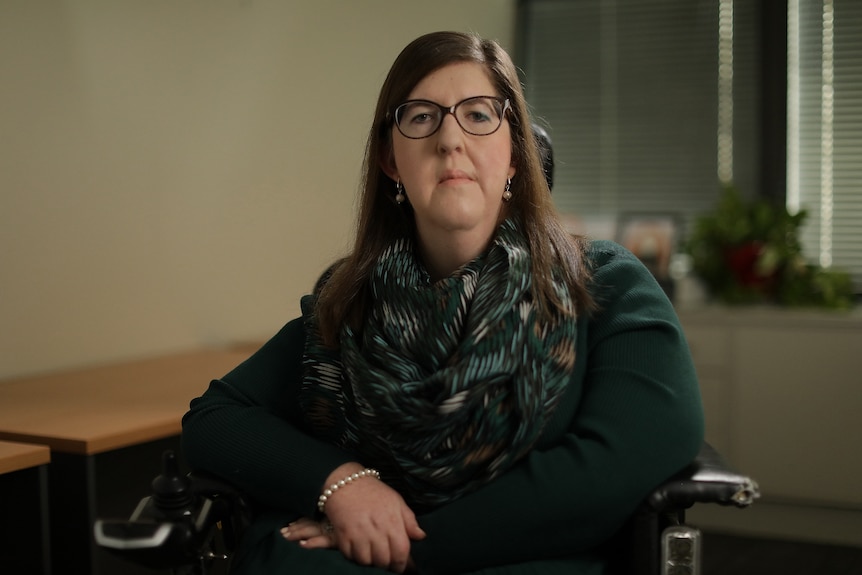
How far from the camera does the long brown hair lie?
1607 mm

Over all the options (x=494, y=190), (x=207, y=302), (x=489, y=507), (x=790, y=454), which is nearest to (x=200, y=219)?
(x=207, y=302)

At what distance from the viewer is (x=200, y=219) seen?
9.93ft

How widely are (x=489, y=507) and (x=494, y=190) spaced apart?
0.51 m

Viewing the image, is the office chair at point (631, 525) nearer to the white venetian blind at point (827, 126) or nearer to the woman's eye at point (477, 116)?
the woman's eye at point (477, 116)

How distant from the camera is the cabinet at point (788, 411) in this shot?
3543 mm

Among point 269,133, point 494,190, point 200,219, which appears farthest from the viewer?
point 269,133

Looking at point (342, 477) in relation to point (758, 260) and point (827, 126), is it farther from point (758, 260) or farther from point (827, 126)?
point (827, 126)

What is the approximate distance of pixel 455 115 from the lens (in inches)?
62.7

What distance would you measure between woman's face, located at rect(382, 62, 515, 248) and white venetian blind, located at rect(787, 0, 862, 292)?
8.79 feet

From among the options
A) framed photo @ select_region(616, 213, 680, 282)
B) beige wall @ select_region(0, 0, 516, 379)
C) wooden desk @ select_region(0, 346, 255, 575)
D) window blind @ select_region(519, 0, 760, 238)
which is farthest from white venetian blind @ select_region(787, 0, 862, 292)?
wooden desk @ select_region(0, 346, 255, 575)

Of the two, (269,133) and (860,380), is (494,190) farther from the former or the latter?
(860,380)

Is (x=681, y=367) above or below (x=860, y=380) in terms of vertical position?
above

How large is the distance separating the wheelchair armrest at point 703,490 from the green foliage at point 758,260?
249cm

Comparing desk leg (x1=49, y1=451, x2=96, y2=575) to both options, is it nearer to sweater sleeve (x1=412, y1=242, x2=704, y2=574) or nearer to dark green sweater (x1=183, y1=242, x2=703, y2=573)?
dark green sweater (x1=183, y1=242, x2=703, y2=573)
